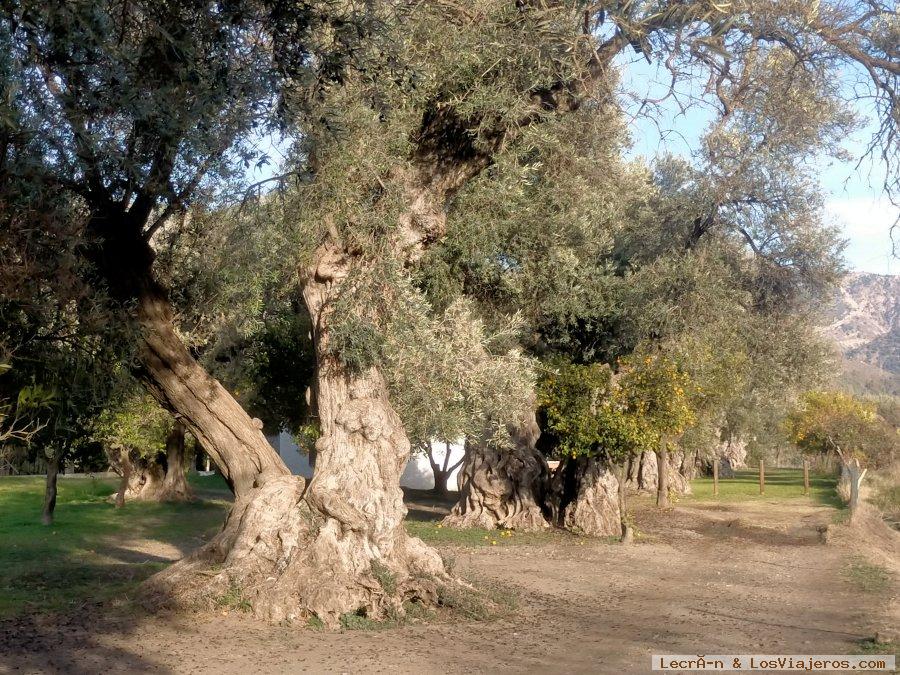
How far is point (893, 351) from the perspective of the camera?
14862 cm

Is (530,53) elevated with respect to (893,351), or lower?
lower

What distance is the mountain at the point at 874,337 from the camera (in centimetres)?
12609

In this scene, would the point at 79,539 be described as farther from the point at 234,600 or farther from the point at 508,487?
the point at 234,600

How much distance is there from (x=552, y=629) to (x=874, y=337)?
16873 cm

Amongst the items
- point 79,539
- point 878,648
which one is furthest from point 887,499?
point 79,539

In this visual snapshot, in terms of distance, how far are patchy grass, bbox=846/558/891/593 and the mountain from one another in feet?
342

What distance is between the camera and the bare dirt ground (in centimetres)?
832

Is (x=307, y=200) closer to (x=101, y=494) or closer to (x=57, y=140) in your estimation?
(x=57, y=140)

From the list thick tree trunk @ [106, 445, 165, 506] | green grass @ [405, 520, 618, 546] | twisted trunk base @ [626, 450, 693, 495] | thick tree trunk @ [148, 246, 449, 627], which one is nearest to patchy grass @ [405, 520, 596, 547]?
green grass @ [405, 520, 618, 546]

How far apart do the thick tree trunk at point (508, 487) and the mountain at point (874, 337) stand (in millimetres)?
102320

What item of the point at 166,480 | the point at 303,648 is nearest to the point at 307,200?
the point at 303,648

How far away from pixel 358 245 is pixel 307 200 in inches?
29.8

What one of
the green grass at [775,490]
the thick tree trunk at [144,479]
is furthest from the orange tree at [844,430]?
the thick tree trunk at [144,479]

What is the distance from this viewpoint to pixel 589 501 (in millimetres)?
20797
